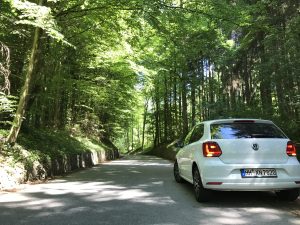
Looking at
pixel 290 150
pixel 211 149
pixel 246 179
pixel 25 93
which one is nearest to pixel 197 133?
pixel 211 149

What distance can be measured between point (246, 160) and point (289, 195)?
4.50ft

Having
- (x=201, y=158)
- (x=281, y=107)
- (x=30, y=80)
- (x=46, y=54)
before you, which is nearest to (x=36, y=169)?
(x=30, y=80)

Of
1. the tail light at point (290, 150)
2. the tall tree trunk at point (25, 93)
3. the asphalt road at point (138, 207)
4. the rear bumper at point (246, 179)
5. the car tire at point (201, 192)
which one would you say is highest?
the tall tree trunk at point (25, 93)

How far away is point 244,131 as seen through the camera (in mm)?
7133

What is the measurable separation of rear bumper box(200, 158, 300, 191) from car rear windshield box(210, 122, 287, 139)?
0.59 metres

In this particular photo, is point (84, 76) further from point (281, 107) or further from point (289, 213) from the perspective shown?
point (289, 213)

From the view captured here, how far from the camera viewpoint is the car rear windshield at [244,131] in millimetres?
7059

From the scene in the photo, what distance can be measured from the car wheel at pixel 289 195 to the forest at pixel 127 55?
19.6 feet

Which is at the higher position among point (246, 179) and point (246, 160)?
point (246, 160)

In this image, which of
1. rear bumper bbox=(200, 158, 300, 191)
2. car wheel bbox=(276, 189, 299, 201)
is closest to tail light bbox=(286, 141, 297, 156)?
rear bumper bbox=(200, 158, 300, 191)

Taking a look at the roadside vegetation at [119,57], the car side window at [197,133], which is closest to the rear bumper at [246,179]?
the car side window at [197,133]

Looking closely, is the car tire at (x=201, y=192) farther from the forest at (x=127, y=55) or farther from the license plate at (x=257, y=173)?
the forest at (x=127, y=55)

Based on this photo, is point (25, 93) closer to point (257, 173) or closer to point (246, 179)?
point (246, 179)

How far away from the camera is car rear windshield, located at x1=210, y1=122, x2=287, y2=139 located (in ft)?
23.2
